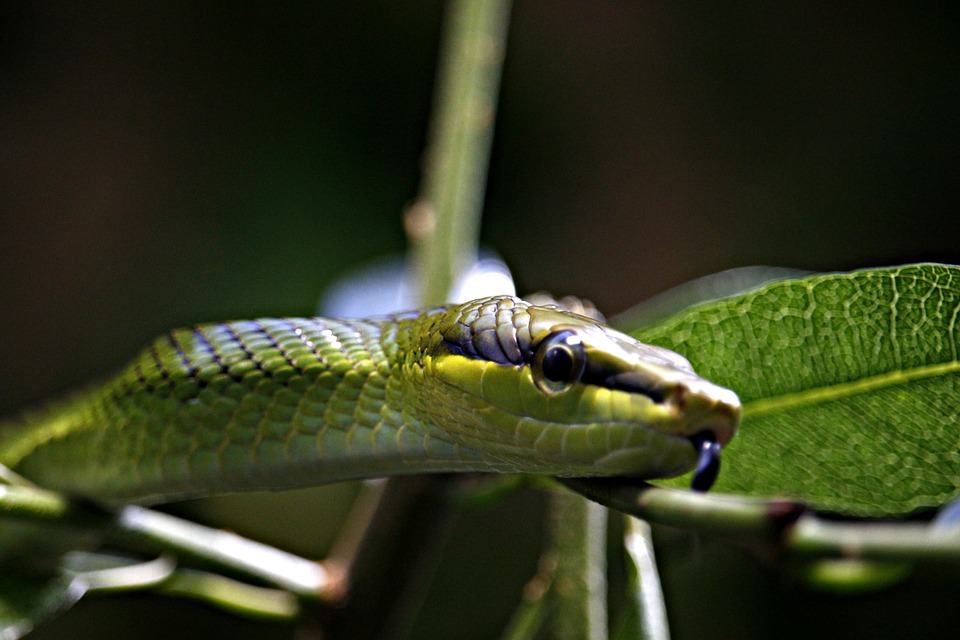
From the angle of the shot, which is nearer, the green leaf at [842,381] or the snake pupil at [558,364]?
the green leaf at [842,381]

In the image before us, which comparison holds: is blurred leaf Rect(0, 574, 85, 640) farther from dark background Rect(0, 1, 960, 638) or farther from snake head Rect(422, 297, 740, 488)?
dark background Rect(0, 1, 960, 638)

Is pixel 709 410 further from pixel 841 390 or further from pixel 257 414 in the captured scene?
pixel 257 414

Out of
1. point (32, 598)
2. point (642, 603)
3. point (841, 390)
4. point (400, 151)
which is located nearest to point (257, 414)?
point (32, 598)

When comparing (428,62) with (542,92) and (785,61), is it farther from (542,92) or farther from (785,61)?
(785,61)

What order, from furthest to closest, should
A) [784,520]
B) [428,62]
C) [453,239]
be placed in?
[428,62]
[453,239]
[784,520]

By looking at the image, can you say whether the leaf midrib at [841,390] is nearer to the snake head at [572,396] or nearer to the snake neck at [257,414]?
the snake head at [572,396]

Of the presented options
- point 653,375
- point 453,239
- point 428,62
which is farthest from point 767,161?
point 653,375

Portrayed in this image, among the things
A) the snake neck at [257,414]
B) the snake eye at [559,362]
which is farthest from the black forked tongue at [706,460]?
the snake neck at [257,414]
